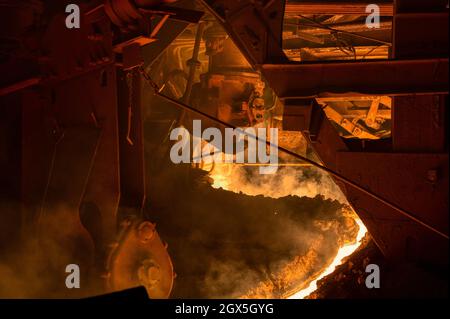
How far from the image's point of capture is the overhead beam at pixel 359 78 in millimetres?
3877

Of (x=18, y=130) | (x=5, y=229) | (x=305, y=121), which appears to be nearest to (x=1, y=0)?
(x=18, y=130)

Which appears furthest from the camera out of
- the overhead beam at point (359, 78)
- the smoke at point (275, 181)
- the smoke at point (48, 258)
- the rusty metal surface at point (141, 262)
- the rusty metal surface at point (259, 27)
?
the smoke at point (275, 181)

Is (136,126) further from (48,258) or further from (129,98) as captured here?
(48,258)

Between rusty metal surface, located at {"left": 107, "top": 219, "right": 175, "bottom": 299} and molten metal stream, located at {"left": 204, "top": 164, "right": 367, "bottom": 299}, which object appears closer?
rusty metal surface, located at {"left": 107, "top": 219, "right": 175, "bottom": 299}

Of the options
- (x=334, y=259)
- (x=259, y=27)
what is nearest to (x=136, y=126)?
(x=259, y=27)

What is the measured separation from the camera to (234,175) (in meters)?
8.58

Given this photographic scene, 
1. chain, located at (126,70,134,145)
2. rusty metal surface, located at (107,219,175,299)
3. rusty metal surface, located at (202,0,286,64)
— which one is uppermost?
rusty metal surface, located at (202,0,286,64)

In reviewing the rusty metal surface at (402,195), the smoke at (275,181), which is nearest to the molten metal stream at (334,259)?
the smoke at (275,181)

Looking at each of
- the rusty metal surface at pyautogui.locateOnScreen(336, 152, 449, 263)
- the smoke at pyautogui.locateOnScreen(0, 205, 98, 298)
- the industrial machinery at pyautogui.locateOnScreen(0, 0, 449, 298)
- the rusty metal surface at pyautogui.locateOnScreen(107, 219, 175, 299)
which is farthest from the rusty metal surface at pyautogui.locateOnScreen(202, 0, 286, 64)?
the smoke at pyautogui.locateOnScreen(0, 205, 98, 298)

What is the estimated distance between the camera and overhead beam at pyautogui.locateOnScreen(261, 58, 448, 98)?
12.7 feet

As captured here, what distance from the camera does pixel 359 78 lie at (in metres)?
4.12

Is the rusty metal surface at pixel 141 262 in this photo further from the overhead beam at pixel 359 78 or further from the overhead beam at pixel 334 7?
the overhead beam at pixel 334 7

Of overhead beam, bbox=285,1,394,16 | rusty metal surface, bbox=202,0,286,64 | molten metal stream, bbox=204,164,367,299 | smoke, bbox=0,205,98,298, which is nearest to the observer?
rusty metal surface, bbox=202,0,286,64

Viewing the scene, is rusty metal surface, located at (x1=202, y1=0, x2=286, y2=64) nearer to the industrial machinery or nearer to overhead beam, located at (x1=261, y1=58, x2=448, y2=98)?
the industrial machinery
